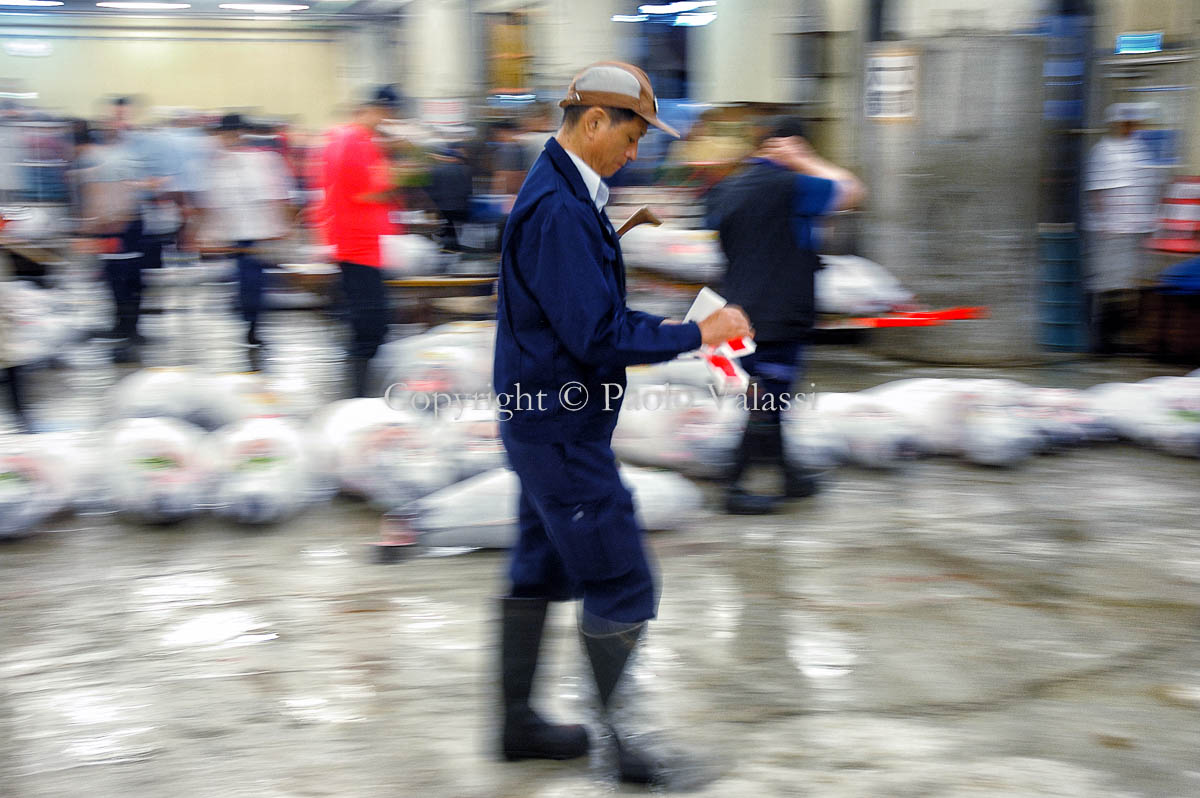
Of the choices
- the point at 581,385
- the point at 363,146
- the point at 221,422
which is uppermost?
the point at 363,146

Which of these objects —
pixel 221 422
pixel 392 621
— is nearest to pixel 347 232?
pixel 221 422

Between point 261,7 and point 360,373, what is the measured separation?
2289 centimetres

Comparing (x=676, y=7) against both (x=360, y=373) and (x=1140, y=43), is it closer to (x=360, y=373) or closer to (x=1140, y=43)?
(x=1140, y=43)

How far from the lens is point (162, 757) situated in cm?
309

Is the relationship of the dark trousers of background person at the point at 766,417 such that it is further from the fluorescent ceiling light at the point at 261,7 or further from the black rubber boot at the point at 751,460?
the fluorescent ceiling light at the point at 261,7

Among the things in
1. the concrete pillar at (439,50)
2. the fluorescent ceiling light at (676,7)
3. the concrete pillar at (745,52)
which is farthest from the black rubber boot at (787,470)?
the concrete pillar at (439,50)

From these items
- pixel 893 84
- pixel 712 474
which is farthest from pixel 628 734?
pixel 893 84

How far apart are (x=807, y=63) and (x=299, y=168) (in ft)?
25.4

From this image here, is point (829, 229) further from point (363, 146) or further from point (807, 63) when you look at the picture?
point (363, 146)

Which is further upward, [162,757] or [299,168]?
[299,168]

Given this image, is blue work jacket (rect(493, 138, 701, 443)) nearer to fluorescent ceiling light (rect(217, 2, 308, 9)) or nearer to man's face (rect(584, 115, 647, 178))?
man's face (rect(584, 115, 647, 178))

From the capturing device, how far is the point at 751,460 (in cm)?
527

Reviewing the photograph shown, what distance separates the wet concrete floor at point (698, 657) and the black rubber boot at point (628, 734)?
3.8 inches

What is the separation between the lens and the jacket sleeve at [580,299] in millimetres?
2509
